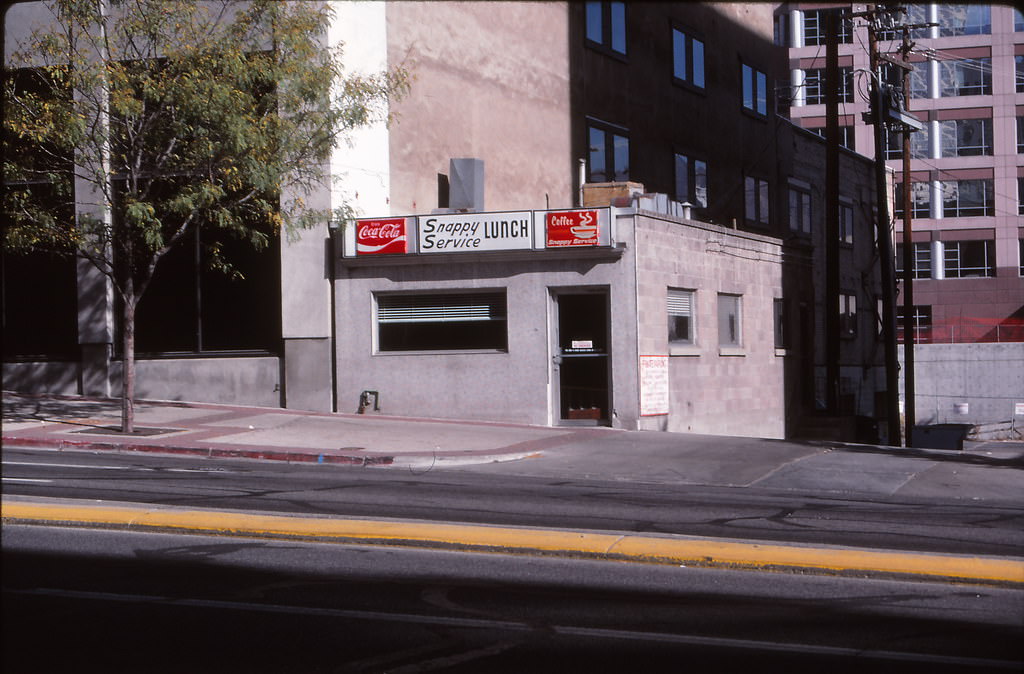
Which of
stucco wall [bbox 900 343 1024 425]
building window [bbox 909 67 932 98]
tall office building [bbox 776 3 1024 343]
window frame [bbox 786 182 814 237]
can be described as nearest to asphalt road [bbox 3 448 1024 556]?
window frame [bbox 786 182 814 237]

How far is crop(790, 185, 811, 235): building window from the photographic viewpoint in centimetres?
3794

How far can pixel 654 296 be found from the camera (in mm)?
22672

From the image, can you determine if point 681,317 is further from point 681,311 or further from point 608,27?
point 608,27

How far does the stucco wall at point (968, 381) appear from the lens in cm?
4622

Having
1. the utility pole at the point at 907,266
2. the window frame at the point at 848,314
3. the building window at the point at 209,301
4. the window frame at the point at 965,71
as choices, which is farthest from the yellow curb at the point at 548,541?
the window frame at the point at 965,71

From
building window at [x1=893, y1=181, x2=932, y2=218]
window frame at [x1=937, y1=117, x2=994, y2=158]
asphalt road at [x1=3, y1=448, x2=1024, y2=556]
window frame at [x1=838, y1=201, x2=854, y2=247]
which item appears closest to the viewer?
asphalt road at [x1=3, y1=448, x2=1024, y2=556]

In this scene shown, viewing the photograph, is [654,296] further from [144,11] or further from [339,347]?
[144,11]

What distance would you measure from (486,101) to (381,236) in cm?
568

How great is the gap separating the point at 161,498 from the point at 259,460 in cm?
489

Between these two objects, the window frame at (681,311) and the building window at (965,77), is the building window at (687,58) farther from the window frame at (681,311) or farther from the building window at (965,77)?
the building window at (965,77)

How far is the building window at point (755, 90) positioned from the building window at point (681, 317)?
1394 centimetres

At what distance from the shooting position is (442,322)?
22.8 metres

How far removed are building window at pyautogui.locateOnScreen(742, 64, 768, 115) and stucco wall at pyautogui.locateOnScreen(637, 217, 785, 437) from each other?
30.8ft

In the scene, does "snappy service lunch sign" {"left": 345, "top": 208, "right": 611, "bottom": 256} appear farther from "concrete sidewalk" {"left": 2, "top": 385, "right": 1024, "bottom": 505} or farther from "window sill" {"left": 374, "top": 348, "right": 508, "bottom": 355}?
"concrete sidewalk" {"left": 2, "top": 385, "right": 1024, "bottom": 505}
